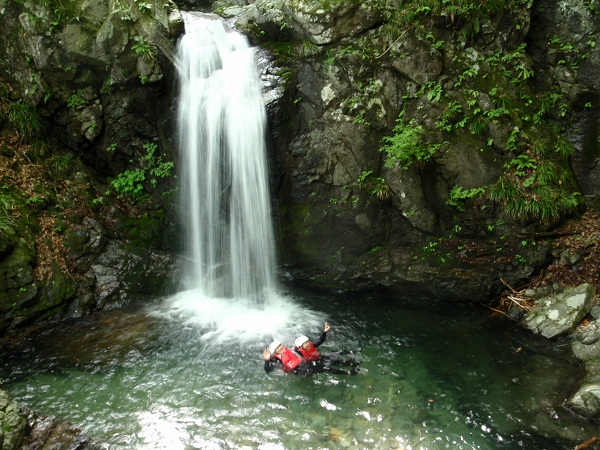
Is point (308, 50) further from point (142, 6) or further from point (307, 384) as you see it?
point (307, 384)

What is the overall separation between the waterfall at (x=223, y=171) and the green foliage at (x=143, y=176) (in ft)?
1.89

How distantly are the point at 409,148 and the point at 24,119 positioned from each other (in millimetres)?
8499

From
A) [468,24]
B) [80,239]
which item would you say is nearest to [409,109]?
[468,24]

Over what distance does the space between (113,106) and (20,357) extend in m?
5.53

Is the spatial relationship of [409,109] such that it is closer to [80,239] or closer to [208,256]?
[208,256]

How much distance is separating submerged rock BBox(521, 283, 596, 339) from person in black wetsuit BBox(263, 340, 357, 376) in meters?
3.60

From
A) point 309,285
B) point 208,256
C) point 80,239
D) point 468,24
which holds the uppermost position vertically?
point 468,24

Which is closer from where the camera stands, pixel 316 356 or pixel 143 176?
pixel 316 356

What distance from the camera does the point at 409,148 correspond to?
7453mm

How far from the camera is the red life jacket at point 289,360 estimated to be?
5.58 meters

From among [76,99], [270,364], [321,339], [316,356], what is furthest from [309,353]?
[76,99]

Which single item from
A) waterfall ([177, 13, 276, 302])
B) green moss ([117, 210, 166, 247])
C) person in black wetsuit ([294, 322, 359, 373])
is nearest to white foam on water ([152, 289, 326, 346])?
waterfall ([177, 13, 276, 302])

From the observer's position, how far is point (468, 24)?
7.74 metres

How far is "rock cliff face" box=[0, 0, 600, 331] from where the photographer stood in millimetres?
7379
